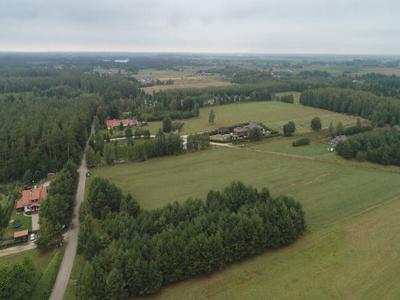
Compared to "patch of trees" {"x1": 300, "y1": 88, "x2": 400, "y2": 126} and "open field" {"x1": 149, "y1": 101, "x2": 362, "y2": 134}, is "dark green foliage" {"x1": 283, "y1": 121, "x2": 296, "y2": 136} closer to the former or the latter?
"open field" {"x1": 149, "y1": 101, "x2": 362, "y2": 134}

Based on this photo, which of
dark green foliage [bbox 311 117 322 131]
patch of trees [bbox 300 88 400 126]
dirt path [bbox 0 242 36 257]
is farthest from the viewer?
patch of trees [bbox 300 88 400 126]

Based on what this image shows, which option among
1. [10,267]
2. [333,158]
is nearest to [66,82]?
[333,158]

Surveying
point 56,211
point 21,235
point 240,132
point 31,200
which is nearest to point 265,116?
point 240,132

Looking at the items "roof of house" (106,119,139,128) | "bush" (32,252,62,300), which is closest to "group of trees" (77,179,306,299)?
"bush" (32,252,62,300)

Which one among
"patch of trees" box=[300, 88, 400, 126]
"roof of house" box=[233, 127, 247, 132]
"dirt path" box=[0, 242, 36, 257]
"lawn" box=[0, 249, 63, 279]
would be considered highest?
"patch of trees" box=[300, 88, 400, 126]

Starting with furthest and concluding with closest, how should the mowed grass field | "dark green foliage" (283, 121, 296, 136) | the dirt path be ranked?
"dark green foliage" (283, 121, 296, 136) < the dirt path < the mowed grass field

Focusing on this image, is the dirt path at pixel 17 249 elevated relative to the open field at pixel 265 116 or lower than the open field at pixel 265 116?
lower

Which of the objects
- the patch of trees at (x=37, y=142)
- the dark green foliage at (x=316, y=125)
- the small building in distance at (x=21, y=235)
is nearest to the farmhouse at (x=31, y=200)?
the small building in distance at (x=21, y=235)

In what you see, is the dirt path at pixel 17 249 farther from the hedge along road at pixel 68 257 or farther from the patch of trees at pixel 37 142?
the patch of trees at pixel 37 142
